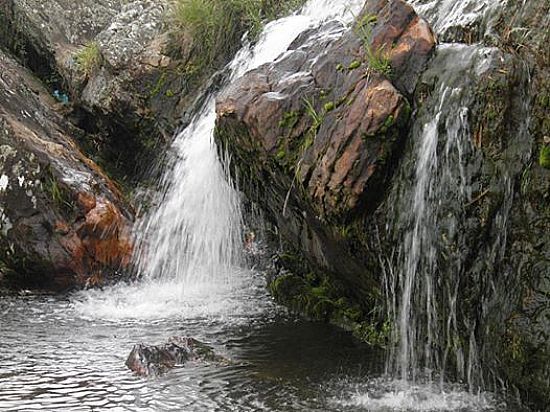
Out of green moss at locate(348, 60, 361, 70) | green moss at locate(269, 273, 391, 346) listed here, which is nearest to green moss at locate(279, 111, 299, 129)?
green moss at locate(348, 60, 361, 70)

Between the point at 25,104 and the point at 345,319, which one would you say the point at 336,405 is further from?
the point at 25,104

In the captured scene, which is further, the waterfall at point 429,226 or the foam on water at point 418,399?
the waterfall at point 429,226

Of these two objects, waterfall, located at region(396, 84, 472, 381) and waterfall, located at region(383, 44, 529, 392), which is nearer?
waterfall, located at region(383, 44, 529, 392)

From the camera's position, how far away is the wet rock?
218 inches

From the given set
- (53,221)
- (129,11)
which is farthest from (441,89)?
(129,11)

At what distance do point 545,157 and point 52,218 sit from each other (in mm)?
5488

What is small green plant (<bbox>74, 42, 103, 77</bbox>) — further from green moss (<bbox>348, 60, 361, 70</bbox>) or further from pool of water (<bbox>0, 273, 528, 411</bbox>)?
green moss (<bbox>348, 60, 361, 70</bbox>)

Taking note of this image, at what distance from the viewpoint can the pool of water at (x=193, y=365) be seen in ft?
16.2

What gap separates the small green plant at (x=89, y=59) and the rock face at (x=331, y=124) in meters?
4.24

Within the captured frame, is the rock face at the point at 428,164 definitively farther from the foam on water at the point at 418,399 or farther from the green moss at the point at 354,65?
the foam on water at the point at 418,399

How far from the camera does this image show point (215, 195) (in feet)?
26.4

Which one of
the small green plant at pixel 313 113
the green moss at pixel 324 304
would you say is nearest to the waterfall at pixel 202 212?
the green moss at pixel 324 304

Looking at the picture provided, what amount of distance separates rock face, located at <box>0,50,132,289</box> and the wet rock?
279cm

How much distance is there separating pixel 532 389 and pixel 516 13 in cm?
242
